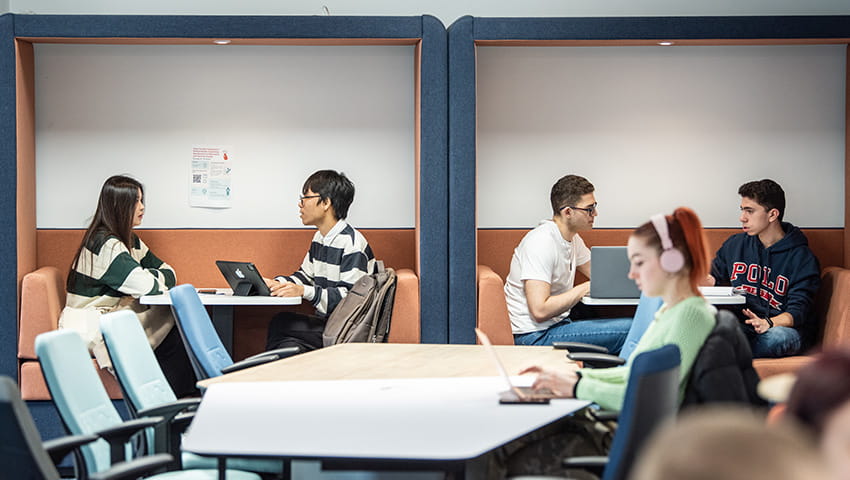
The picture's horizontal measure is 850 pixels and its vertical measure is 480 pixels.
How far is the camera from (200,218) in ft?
21.4

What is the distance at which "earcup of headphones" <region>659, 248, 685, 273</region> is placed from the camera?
10.4 ft

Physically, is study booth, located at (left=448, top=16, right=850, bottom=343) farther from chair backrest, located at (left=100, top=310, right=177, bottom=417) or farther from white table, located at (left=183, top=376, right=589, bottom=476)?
white table, located at (left=183, top=376, right=589, bottom=476)

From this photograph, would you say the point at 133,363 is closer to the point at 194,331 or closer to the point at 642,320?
the point at 194,331

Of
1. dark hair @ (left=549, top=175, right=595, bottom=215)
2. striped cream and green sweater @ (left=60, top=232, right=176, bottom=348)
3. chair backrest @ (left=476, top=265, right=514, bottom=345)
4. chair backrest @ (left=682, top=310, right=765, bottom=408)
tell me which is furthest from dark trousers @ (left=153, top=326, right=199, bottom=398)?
chair backrest @ (left=682, top=310, right=765, bottom=408)

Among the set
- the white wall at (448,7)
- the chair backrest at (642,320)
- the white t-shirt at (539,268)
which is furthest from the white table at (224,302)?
the white wall at (448,7)

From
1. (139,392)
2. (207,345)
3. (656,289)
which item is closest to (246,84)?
(207,345)

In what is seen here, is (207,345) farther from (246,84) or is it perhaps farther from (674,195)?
(674,195)

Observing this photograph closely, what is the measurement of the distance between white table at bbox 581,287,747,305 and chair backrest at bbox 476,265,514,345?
22.2 inches

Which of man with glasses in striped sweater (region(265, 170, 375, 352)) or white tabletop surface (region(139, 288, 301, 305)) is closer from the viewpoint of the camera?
white tabletop surface (region(139, 288, 301, 305))

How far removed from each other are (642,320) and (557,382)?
1.36 meters

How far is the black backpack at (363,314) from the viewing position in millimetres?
5309

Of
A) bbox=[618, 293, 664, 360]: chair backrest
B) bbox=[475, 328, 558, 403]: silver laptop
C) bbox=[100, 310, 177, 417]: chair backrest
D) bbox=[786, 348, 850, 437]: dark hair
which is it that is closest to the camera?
bbox=[786, 348, 850, 437]: dark hair

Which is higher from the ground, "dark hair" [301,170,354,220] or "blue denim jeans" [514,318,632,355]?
"dark hair" [301,170,354,220]

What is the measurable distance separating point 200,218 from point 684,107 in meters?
3.44
